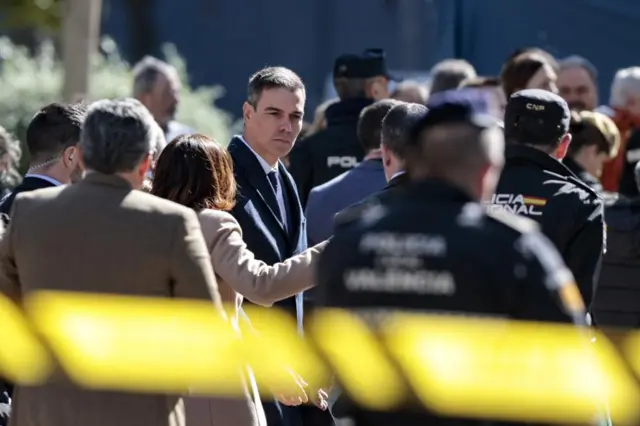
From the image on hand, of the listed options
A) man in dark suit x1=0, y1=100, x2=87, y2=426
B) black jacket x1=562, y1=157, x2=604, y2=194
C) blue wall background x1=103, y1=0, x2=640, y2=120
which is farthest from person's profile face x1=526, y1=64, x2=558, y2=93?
blue wall background x1=103, y1=0, x2=640, y2=120

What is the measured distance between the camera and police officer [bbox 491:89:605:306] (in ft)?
19.1

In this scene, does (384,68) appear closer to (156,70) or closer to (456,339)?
(156,70)

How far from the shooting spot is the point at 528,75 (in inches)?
363

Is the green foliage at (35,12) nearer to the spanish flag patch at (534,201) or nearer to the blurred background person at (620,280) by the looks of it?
the blurred background person at (620,280)

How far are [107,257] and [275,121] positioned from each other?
1961 mm

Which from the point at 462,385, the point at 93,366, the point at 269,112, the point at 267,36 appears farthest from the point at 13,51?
the point at 462,385

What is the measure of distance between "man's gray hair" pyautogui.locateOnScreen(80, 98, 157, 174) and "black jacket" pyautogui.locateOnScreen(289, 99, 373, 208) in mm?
3632

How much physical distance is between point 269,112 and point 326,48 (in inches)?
450

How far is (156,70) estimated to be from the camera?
1000 centimetres

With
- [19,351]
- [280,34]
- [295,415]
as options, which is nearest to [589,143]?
[295,415]

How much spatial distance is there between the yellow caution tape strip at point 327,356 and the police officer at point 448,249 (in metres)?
0.07

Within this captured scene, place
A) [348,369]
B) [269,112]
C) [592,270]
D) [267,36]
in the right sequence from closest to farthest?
[348,369], [592,270], [269,112], [267,36]

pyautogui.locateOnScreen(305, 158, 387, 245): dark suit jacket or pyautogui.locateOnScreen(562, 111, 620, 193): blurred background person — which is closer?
pyautogui.locateOnScreen(305, 158, 387, 245): dark suit jacket

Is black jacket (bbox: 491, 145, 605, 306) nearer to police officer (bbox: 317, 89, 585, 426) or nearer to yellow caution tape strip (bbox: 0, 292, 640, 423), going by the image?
yellow caution tape strip (bbox: 0, 292, 640, 423)
